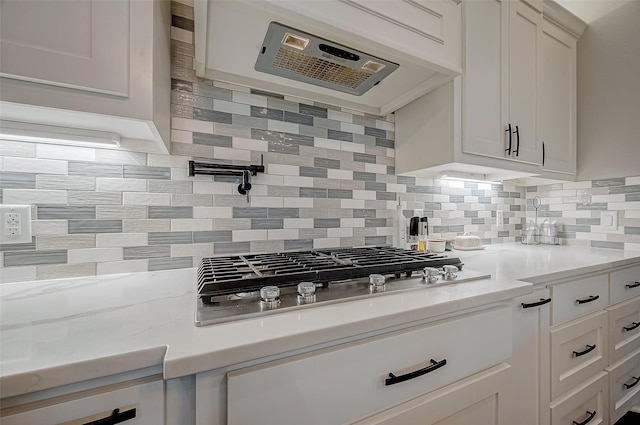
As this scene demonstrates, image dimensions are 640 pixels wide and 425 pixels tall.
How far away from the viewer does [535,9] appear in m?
1.50

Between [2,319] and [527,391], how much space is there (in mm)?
1460

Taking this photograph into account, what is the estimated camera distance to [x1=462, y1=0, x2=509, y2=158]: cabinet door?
123 centimetres

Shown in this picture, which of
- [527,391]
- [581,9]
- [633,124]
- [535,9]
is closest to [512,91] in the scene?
[535,9]

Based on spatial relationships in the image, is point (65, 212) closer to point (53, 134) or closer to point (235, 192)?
point (53, 134)

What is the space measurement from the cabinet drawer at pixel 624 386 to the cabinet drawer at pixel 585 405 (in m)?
0.07

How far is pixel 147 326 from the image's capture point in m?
0.52

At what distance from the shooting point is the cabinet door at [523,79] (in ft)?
4.65

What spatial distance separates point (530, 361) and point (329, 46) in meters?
1.30

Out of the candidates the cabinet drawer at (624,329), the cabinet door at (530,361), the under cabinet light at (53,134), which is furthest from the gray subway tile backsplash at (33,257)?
the cabinet drawer at (624,329)

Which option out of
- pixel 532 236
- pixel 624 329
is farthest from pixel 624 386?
pixel 532 236

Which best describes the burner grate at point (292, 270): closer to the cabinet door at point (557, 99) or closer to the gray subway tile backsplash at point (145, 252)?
the gray subway tile backsplash at point (145, 252)

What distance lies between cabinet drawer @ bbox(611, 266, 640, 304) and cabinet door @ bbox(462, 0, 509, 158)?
Result: 79 cm

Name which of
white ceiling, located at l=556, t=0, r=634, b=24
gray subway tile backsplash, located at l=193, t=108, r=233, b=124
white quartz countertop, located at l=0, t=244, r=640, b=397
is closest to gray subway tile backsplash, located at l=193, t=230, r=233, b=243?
white quartz countertop, located at l=0, t=244, r=640, b=397

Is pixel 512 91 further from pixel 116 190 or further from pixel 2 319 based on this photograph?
pixel 2 319
